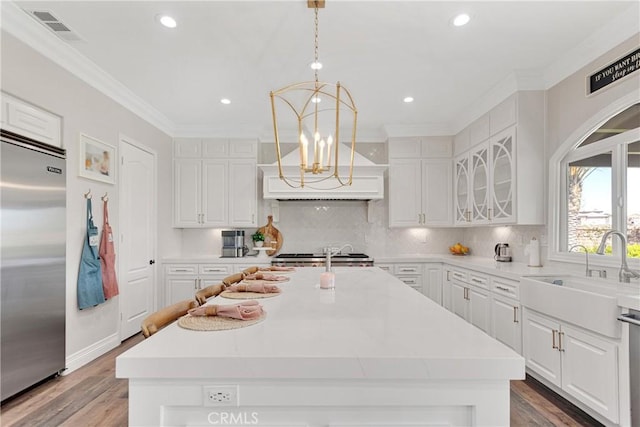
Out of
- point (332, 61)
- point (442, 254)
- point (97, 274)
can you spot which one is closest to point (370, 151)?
point (442, 254)

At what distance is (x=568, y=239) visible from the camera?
304cm

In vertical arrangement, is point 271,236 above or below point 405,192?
below

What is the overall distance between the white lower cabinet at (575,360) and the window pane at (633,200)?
2.46 feet

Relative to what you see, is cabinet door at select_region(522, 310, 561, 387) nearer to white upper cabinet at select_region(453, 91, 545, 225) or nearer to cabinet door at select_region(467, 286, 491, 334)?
cabinet door at select_region(467, 286, 491, 334)

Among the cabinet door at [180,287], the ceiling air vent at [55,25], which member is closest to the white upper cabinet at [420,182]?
the cabinet door at [180,287]

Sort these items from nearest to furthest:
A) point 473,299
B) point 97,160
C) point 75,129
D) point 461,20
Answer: point 461,20 → point 75,129 → point 97,160 → point 473,299

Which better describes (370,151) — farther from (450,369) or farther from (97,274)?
(450,369)

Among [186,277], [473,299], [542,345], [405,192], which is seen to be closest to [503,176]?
[473,299]

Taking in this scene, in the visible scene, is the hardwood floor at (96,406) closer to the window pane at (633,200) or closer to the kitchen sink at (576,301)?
the kitchen sink at (576,301)

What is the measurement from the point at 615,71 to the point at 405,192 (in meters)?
2.60

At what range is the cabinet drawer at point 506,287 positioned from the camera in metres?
2.87

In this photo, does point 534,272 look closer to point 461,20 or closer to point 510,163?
point 510,163

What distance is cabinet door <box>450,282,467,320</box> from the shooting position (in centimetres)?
389

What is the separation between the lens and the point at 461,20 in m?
2.36
